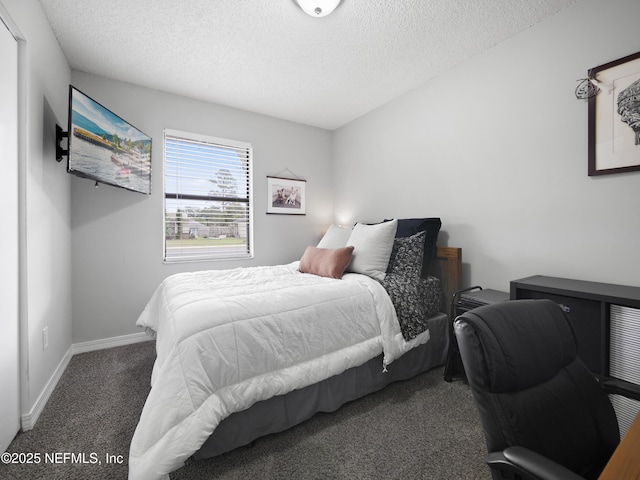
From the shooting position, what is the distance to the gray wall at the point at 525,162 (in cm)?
182

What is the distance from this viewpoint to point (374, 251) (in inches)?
99.0

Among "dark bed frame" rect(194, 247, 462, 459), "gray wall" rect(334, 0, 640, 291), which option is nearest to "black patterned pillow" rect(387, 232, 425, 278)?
"dark bed frame" rect(194, 247, 462, 459)

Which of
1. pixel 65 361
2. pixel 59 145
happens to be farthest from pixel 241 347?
pixel 59 145

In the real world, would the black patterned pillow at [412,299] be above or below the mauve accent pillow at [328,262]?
below

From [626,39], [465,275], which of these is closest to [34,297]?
[465,275]

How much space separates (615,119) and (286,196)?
324 cm

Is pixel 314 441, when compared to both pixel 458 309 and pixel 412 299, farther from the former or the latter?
pixel 458 309

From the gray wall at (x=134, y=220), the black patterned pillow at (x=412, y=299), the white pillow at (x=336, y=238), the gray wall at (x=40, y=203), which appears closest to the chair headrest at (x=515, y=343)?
the black patterned pillow at (x=412, y=299)

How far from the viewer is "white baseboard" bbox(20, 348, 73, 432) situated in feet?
5.49

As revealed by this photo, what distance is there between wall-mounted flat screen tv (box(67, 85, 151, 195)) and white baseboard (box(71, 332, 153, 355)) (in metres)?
1.57

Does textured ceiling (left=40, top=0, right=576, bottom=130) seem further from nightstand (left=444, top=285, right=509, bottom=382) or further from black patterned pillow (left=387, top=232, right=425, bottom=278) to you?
nightstand (left=444, top=285, right=509, bottom=382)

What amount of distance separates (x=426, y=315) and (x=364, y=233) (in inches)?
35.8

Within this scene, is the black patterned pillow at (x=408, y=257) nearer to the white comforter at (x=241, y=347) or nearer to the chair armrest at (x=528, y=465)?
the white comforter at (x=241, y=347)

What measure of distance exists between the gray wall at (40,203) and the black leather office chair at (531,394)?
244 centimetres
